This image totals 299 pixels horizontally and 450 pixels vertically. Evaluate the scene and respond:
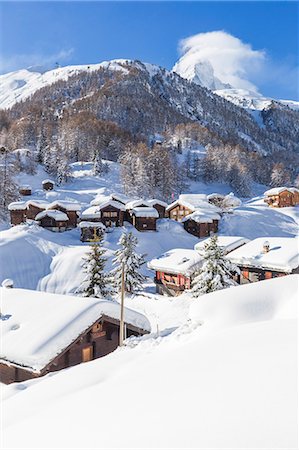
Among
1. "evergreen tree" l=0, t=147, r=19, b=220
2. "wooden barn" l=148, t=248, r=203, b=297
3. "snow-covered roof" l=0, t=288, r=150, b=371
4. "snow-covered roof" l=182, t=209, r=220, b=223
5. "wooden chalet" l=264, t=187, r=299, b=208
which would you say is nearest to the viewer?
"snow-covered roof" l=0, t=288, r=150, b=371

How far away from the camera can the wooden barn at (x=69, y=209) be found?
161ft

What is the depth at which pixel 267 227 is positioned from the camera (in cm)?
5594

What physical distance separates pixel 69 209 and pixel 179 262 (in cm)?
2225

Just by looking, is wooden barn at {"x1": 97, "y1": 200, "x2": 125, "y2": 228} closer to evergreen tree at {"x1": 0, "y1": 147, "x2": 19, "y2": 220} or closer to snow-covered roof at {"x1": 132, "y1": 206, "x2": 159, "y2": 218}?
snow-covered roof at {"x1": 132, "y1": 206, "x2": 159, "y2": 218}

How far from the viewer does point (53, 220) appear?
4766 centimetres

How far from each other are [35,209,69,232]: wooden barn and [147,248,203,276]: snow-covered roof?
60.2ft

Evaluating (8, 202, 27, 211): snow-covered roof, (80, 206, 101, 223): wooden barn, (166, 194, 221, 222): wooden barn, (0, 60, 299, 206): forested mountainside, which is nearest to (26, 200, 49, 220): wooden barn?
(8, 202, 27, 211): snow-covered roof

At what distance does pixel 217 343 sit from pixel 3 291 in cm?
1448

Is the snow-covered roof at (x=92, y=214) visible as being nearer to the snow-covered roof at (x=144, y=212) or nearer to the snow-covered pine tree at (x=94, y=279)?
the snow-covered roof at (x=144, y=212)

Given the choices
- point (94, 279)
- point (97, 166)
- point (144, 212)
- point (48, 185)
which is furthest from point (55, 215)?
point (97, 166)

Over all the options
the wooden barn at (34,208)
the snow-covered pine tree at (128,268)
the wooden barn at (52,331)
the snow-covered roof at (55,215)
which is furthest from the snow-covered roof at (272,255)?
the wooden barn at (34,208)

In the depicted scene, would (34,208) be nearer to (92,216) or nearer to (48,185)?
(92,216)

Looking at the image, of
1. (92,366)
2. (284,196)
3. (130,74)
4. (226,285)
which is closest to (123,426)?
(92,366)

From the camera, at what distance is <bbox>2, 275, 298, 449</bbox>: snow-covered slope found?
3535 mm
